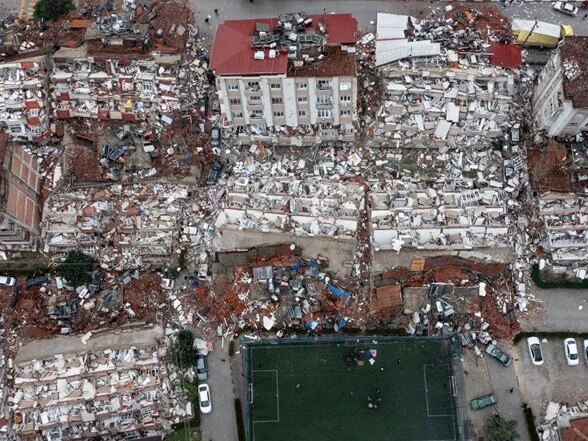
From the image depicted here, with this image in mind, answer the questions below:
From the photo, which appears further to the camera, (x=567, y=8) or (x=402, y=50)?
(x=567, y=8)

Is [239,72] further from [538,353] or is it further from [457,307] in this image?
[538,353]

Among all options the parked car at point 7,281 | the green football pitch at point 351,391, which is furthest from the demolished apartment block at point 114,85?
the green football pitch at point 351,391

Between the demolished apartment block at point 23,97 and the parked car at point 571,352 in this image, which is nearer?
the parked car at point 571,352

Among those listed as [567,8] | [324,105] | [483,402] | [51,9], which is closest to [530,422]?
[483,402]

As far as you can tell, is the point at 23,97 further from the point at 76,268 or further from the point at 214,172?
the point at 214,172

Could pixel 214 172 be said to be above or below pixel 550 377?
above

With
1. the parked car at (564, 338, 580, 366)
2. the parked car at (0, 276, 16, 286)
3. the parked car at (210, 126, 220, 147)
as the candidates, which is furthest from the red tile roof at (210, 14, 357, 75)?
the parked car at (564, 338, 580, 366)

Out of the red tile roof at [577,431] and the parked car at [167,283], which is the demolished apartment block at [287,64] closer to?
the parked car at [167,283]
